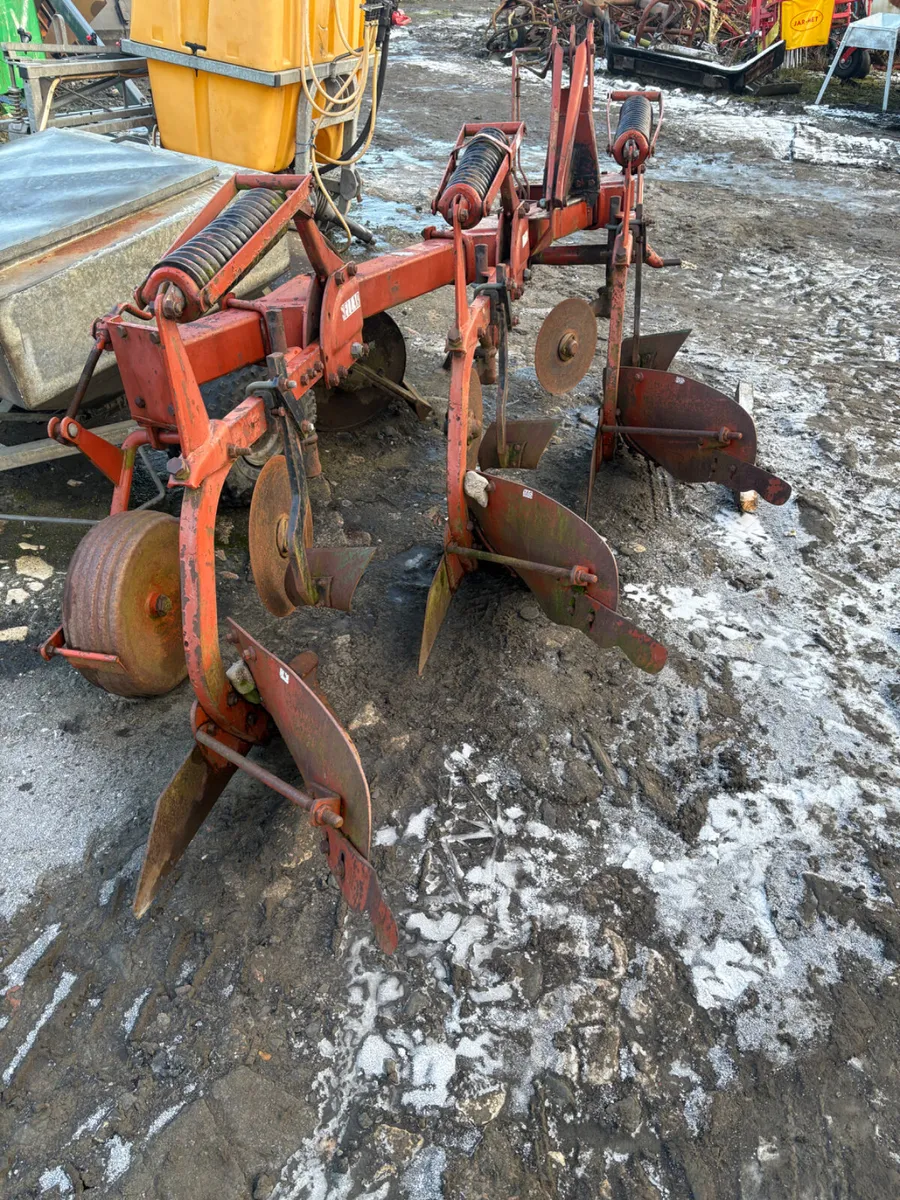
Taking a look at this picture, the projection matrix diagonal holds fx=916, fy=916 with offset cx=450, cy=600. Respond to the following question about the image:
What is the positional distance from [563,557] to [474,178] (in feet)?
4.35

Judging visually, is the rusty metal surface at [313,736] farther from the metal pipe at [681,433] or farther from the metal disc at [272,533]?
the metal pipe at [681,433]

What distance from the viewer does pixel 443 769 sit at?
291 centimetres

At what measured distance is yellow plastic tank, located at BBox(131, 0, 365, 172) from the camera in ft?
16.4

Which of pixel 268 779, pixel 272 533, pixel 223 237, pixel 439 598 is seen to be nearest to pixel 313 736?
pixel 268 779

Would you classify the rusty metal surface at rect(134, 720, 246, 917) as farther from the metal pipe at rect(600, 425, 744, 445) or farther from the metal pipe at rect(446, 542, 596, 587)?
the metal pipe at rect(600, 425, 744, 445)

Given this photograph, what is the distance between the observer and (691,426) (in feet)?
13.7

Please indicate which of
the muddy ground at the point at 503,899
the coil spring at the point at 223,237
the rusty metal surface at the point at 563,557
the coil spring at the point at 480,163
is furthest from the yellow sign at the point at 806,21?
the coil spring at the point at 223,237

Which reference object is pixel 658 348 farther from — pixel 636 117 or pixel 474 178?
pixel 474 178

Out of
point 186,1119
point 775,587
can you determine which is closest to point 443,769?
point 186,1119

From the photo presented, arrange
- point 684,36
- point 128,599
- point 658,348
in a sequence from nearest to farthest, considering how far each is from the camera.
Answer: point 128,599, point 658,348, point 684,36

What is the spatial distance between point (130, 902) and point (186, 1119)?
0.64 metres

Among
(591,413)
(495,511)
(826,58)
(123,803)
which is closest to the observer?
(123,803)

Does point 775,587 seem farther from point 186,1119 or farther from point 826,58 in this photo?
point 826,58

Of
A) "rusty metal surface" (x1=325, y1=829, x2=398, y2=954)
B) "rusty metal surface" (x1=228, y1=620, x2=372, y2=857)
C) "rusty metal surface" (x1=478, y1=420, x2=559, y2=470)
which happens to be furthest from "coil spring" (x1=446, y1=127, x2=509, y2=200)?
"rusty metal surface" (x1=325, y1=829, x2=398, y2=954)
